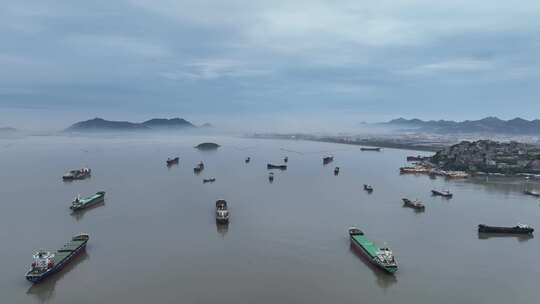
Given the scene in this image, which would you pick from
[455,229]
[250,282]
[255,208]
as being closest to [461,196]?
[455,229]

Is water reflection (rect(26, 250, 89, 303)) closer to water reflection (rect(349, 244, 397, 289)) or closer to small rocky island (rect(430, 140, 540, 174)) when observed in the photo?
water reflection (rect(349, 244, 397, 289))

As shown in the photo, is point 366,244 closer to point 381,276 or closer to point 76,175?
point 381,276

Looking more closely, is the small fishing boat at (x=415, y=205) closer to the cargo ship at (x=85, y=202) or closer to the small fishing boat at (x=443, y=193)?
the small fishing boat at (x=443, y=193)

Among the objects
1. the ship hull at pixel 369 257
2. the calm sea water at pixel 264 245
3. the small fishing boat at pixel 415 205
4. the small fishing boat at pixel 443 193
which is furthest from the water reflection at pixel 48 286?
the small fishing boat at pixel 443 193

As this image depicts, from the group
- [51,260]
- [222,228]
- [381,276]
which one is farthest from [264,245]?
[51,260]

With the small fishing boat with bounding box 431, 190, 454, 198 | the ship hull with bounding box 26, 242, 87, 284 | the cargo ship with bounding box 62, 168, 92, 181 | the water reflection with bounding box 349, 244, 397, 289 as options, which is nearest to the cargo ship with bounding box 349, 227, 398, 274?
the water reflection with bounding box 349, 244, 397, 289
